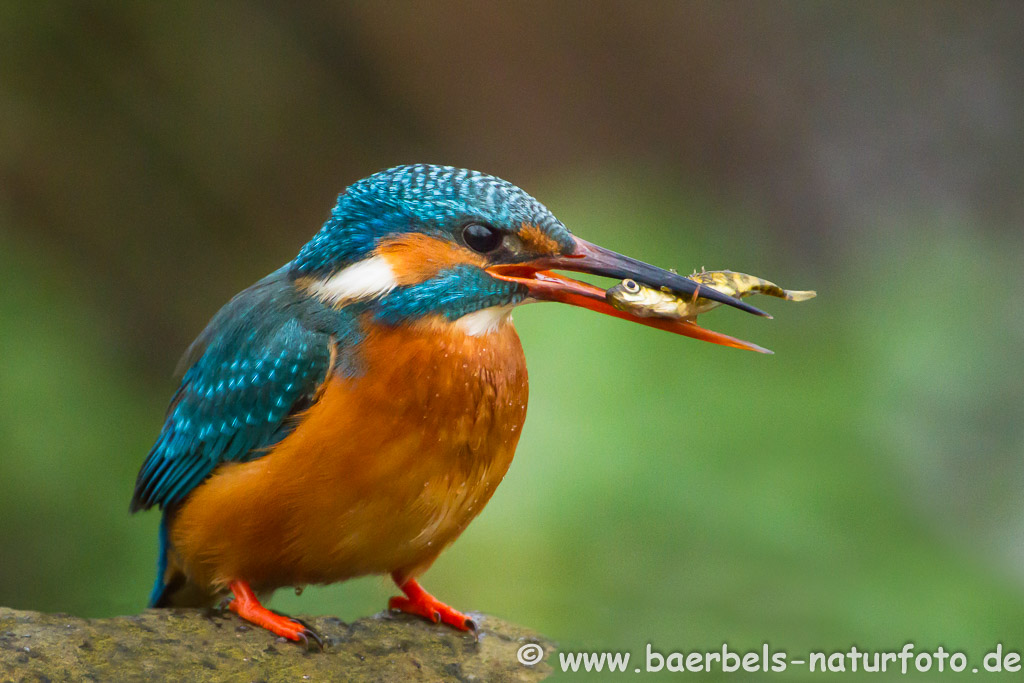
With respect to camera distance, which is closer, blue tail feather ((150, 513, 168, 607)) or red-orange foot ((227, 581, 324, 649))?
red-orange foot ((227, 581, 324, 649))

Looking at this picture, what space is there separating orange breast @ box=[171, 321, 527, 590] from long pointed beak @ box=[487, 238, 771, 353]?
19 cm

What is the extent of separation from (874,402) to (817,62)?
285 centimetres

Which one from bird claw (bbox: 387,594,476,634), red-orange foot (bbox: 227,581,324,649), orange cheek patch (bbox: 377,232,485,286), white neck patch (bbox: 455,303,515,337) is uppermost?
orange cheek patch (bbox: 377,232,485,286)

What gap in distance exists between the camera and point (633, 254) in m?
5.38

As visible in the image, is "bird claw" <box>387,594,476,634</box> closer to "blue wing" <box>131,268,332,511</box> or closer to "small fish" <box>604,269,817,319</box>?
"blue wing" <box>131,268,332,511</box>

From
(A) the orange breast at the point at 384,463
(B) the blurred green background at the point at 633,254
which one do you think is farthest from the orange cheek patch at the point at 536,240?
(B) the blurred green background at the point at 633,254

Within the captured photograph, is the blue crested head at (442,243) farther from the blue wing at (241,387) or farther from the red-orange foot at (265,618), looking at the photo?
the red-orange foot at (265,618)

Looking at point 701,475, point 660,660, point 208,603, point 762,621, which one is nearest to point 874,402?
point 701,475

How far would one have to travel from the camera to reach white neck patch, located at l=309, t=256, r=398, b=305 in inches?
94.9

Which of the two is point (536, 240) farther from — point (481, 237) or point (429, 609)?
point (429, 609)

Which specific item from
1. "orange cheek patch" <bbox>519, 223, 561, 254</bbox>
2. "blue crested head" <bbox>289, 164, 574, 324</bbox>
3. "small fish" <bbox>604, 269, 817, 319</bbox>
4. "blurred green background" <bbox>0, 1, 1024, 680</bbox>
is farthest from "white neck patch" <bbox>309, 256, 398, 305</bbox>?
"blurred green background" <bbox>0, 1, 1024, 680</bbox>

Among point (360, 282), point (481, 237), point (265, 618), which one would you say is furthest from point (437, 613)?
point (481, 237)

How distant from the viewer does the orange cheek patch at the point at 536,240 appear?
7.80ft

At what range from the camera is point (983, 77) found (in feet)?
22.0
